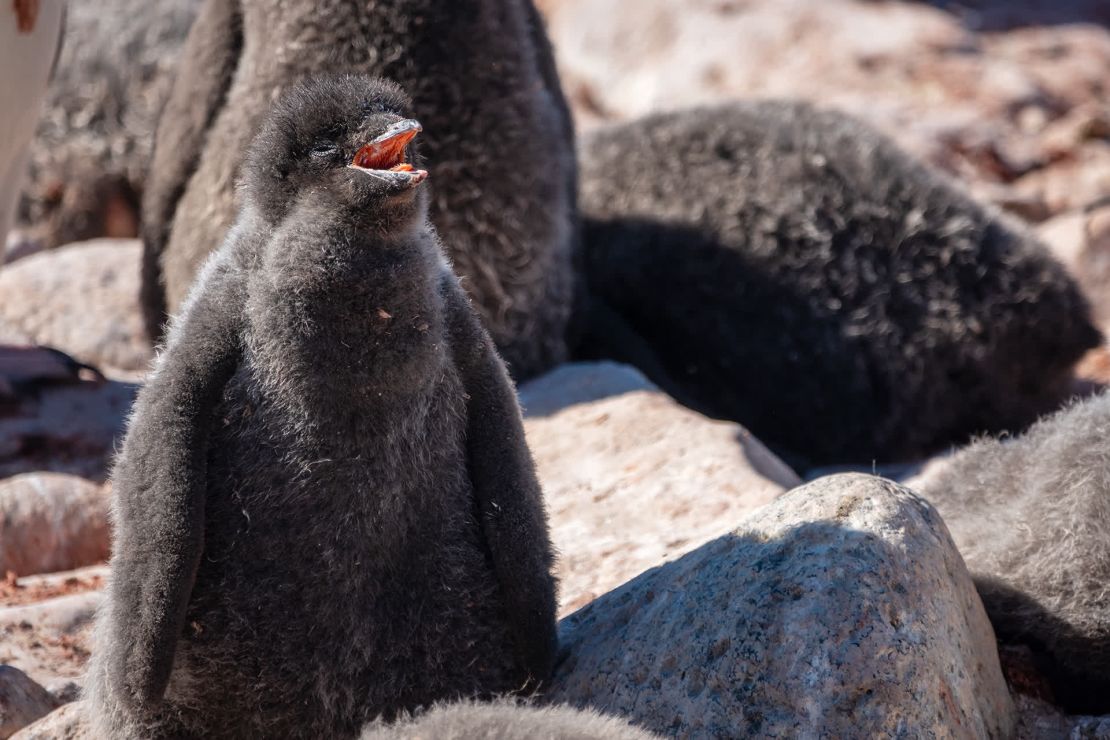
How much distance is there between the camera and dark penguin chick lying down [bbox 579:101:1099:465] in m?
5.84

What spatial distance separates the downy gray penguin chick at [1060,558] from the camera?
3.22m

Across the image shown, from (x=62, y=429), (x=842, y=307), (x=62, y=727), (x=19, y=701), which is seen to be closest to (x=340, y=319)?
(x=62, y=727)

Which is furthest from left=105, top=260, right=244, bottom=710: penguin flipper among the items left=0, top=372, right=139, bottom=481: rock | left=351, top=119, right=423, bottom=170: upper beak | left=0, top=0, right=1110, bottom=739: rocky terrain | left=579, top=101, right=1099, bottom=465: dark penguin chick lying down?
left=579, top=101, right=1099, bottom=465: dark penguin chick lying down

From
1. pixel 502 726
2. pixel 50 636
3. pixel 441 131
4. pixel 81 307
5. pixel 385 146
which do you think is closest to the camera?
pixel 502 726

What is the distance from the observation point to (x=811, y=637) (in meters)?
2.60

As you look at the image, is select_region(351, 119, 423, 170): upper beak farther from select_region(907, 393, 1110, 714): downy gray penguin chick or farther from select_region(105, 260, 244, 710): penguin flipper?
select_region(907, 393, 1110, 714): downy gray penguin chick

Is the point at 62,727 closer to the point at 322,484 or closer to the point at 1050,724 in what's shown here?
the point at 322,484

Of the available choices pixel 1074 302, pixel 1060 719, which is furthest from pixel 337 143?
pixel 1074 302

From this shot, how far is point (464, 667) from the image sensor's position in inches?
107

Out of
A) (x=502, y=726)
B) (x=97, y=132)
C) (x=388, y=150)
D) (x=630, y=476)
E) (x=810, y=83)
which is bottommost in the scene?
(x=810, y=83)

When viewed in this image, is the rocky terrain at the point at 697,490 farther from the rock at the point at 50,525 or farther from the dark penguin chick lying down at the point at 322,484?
the dark penguin chick lying down at the point at 322,484

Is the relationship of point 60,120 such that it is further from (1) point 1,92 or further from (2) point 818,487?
(2) point 818,487

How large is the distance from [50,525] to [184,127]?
163 cm

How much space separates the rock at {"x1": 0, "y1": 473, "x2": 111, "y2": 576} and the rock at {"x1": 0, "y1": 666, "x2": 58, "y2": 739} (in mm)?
1182
